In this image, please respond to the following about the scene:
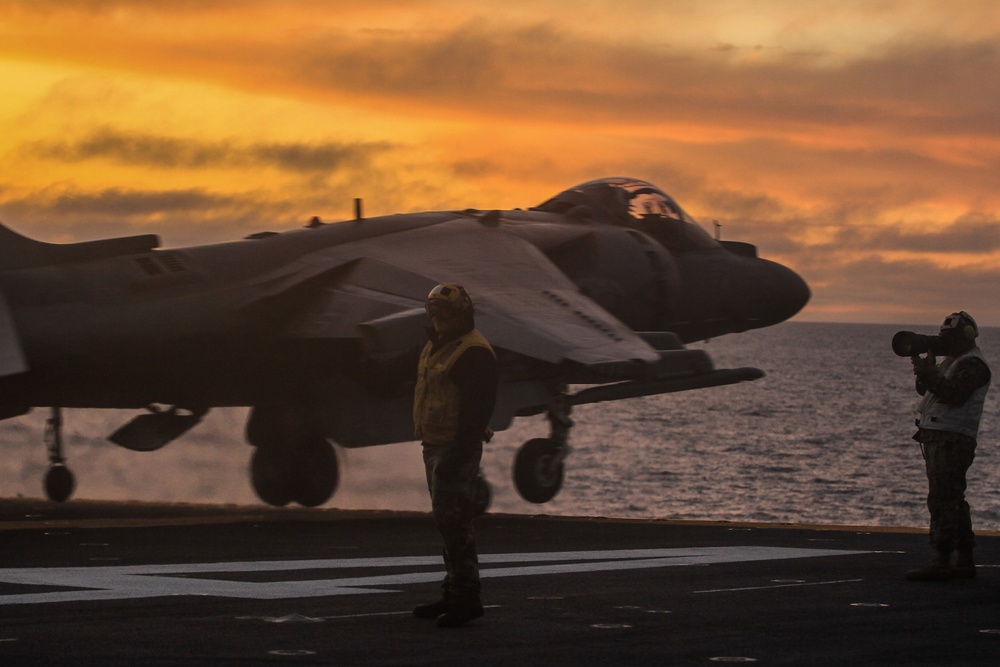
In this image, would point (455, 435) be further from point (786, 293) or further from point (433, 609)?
point (786, 293)

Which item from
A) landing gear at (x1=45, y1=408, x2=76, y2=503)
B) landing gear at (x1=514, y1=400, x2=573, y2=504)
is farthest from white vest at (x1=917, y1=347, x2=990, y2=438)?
landing gear at (x1=45, y1=408, x2=76, y2=503)

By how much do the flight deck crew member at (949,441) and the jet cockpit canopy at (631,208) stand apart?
1215 centimetres

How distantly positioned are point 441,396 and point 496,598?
2.16 m

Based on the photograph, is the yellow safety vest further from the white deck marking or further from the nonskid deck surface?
the white deck marking

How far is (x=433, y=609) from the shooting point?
962 centimetres

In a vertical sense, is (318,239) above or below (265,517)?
above

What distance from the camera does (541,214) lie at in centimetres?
2394

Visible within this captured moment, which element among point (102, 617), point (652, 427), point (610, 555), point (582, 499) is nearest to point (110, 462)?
point (582, 499)

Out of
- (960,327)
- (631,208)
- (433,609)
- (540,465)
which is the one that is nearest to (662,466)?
(631,208)

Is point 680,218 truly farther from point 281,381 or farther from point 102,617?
point 102,617

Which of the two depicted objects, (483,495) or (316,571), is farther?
(483,495)

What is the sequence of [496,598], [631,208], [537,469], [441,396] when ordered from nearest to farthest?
[441,396]
[496,598]
[537,469]
[631,208]

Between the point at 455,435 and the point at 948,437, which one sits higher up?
the point at 455,435

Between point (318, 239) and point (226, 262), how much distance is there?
185 centimetres
